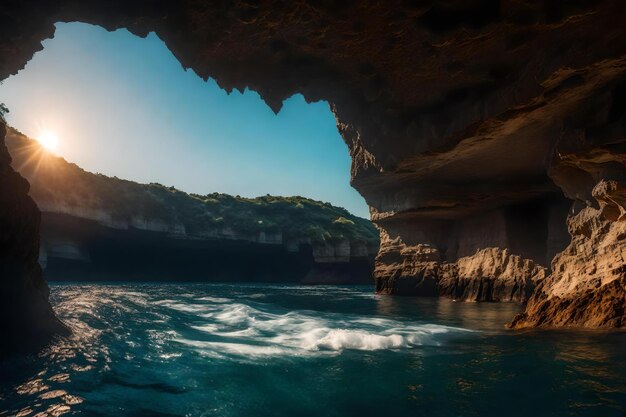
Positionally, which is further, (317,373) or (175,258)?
(175,258)

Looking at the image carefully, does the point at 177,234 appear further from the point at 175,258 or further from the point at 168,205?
the point at 175,258

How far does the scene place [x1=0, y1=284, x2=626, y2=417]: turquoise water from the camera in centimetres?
429

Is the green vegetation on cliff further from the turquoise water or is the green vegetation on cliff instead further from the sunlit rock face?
the turquoise water

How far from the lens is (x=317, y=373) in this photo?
571cm


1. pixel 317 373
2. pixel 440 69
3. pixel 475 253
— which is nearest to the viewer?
pixel 317 373

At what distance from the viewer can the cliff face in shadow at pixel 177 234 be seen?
110 feet

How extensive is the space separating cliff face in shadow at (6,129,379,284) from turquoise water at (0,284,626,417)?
29.5 m

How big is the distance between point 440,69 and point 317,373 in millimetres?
8270

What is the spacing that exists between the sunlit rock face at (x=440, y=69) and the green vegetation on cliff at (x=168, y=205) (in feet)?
83.0

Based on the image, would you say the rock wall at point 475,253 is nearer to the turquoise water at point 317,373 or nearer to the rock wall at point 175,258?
the turquoise water at point 317,373

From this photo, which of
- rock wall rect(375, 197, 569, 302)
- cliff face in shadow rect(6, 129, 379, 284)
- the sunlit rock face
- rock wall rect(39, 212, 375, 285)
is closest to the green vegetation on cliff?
cliff face in shadow rect(6, 129, 379, 284)

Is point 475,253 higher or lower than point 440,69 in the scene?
lower

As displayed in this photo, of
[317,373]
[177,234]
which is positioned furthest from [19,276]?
[177,234]

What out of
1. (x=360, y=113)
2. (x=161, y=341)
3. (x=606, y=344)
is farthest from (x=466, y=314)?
(x=161, y=341)
